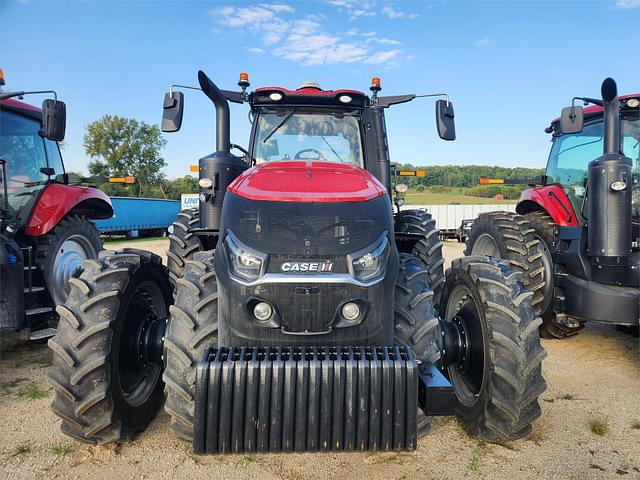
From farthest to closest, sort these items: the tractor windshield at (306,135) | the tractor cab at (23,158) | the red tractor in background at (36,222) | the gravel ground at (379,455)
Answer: the tractor cab at (23,158) < the red tractor in background at (36,222) < the tractor windshield at (306,135) < the gravel ground at (379,455)

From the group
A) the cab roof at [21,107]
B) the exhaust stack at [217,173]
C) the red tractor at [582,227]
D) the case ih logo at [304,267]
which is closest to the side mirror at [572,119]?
the red tractor at [582,227]

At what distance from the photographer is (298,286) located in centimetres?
228

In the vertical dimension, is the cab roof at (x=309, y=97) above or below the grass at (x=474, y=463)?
above

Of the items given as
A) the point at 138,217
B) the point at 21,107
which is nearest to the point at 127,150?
the point at 138,217

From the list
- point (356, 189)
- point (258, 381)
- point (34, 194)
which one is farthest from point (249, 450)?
point (34, 194)

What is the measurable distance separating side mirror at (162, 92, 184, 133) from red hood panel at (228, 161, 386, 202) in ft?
3.19

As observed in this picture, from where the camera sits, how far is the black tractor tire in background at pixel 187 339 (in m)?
2.38

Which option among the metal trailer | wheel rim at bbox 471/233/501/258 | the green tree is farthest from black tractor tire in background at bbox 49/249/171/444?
the green tree

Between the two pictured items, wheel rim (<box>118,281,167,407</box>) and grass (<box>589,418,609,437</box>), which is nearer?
wheel rim (<box>118,281,167,407</box>)

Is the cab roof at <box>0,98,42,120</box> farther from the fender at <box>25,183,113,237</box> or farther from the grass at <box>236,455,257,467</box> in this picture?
the grass at <box>236,455,257,467</box>

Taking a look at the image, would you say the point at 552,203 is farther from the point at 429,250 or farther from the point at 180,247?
the point at 180,247

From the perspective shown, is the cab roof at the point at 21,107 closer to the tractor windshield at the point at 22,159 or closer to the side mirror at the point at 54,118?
the tractor windshield at the point at 22,159

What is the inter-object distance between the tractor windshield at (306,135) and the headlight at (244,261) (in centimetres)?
174

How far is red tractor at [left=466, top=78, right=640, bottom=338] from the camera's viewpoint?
12.6ft
